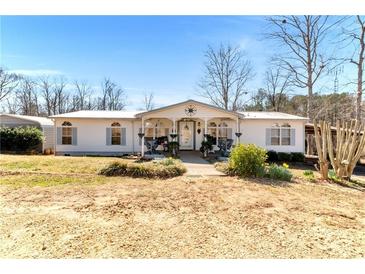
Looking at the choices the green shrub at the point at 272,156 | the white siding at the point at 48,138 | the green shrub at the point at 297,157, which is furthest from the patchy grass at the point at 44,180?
the green shrub at the point at 297,157

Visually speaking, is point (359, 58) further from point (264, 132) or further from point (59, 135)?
point (59, 135)

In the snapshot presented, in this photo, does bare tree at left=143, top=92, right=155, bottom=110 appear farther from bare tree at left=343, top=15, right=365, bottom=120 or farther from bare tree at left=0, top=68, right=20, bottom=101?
bare tree at left=343, top=15, right=365, bottom=120

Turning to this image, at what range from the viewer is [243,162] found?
10070mm

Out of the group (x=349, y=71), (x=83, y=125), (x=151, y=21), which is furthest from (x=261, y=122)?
(x=151, y=21)

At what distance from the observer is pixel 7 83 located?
38.4 metres

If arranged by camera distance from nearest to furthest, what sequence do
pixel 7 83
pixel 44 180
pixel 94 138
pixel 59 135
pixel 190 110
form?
pixel 44 180 < pixel 190 110 < pixel 59 135 < pixel 94 138 < pixel 7 83

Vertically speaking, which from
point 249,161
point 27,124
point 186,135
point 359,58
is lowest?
point 249,161

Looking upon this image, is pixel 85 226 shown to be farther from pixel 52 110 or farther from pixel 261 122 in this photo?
pixel 52 110

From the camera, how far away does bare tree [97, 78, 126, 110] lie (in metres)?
47.8

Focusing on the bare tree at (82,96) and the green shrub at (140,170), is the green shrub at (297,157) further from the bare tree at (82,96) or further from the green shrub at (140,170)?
the bare tree at (82,96)

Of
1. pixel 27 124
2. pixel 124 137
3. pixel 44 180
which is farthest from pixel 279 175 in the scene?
pixel 27 124

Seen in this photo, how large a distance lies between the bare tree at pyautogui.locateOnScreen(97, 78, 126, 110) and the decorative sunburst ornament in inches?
1352

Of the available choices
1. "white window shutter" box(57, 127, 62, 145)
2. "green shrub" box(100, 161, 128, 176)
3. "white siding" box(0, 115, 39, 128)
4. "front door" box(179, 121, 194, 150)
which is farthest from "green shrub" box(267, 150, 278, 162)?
"white siding" box(0, 115, 39, 128)

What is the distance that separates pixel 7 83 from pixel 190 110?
35.4 metres
